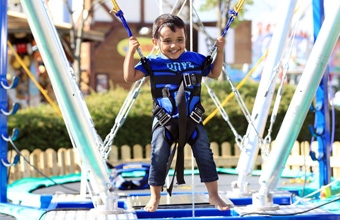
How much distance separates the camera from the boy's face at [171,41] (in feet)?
12.1

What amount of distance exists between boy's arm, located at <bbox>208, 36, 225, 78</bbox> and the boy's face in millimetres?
183

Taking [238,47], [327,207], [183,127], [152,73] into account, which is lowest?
[327,207]

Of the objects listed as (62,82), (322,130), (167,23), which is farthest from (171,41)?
(322,130)

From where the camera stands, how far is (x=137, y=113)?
32.6 ft

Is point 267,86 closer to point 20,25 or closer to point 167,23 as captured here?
point 167,23

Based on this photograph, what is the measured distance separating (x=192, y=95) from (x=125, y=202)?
133 cm

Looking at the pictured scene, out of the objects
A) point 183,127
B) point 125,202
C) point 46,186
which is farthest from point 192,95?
point 46,186

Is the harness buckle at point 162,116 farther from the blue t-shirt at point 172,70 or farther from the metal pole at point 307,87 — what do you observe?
the metal pole at point 307,87

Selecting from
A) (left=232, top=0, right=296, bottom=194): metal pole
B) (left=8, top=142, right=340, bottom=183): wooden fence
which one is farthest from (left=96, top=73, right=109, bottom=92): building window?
(left=232, top=0, right=296, bottom=194): metal pole

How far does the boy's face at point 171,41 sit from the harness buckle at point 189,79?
11cm

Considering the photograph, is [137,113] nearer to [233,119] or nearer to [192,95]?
[233,119]

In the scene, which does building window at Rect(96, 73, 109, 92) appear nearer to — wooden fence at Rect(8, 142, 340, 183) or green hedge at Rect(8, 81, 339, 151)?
green hedge at Rect(8, 81, 339, 151)

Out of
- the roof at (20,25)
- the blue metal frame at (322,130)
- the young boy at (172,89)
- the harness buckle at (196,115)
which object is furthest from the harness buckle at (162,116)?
the roof at (20,25)

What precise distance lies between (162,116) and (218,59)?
415 millimetres
